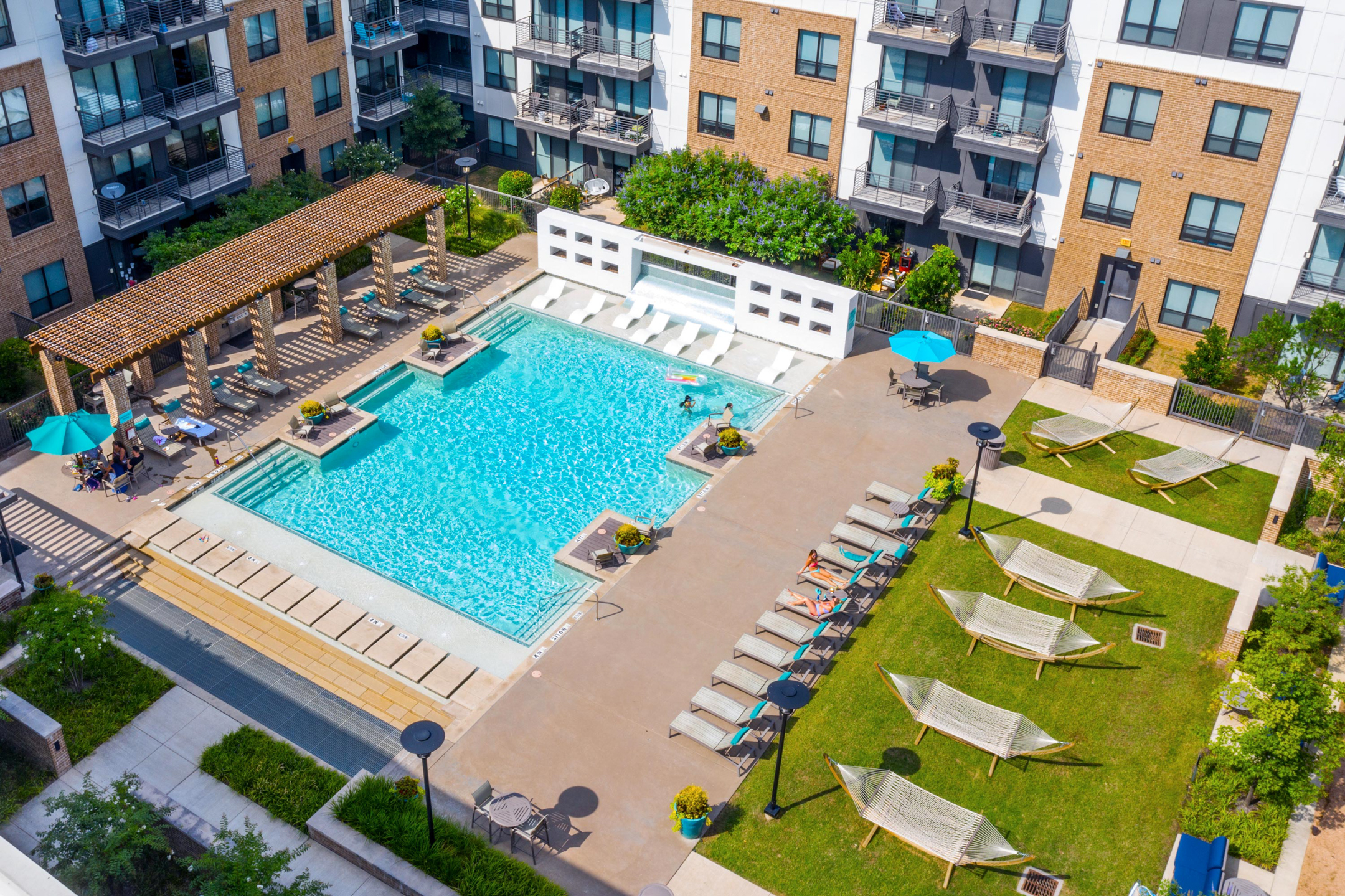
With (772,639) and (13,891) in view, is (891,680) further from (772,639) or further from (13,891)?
(13,891)

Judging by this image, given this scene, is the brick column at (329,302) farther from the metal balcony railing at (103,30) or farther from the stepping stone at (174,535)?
the stepping stone at (174,535)

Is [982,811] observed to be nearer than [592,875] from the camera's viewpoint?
No

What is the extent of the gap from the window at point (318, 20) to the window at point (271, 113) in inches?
113

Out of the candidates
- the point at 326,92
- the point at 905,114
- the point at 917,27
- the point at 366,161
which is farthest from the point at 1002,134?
the point at 326,92

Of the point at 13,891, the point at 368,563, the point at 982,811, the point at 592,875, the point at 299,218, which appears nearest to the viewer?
the point at 13,891

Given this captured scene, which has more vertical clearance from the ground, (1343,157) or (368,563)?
(1343,157)

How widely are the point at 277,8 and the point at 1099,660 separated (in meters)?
38.7

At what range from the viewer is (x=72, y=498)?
1335 inches

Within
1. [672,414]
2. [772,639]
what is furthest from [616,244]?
[772,639]

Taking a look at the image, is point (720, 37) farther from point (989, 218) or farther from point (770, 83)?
point (989, 218)

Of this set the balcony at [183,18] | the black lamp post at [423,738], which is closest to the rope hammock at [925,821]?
the black lamp post at [423,738]

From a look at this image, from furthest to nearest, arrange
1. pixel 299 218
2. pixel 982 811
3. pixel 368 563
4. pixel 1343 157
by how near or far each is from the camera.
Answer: pixel 299 218, pixel 1343 157, pixel 368 563, pixel 982 811

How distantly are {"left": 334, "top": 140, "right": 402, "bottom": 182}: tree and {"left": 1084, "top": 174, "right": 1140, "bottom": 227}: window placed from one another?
28.7 m

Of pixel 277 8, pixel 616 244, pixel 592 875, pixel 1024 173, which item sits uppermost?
pixel 277 8
